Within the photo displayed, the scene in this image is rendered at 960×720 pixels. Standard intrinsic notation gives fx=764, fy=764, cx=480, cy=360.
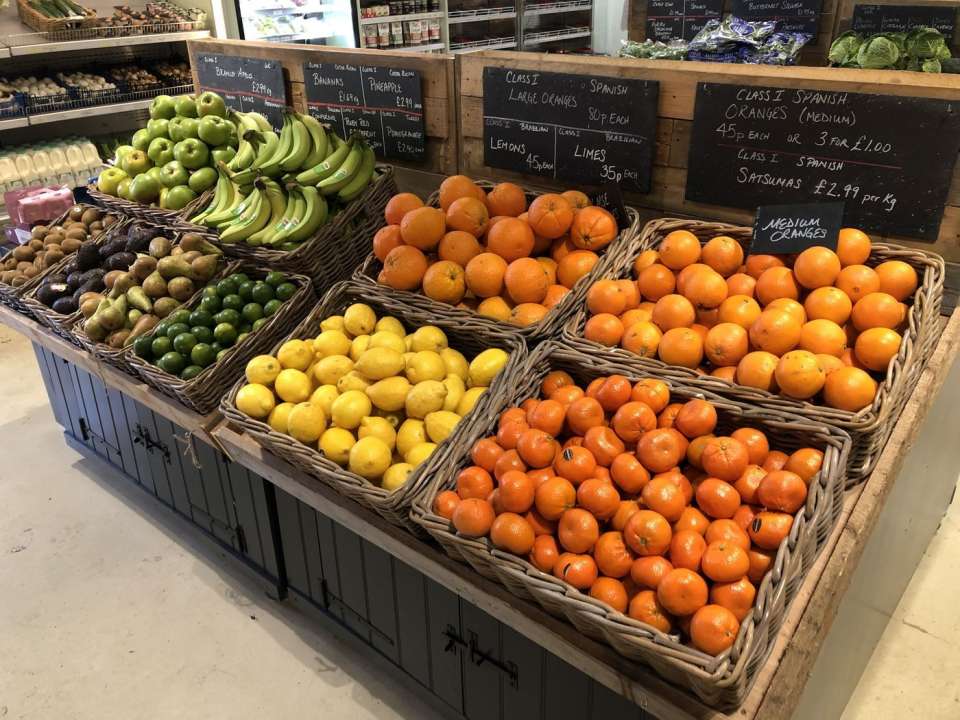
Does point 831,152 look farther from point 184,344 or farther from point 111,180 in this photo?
point 111,180

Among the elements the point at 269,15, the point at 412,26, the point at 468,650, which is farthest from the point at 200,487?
the point at 412,26

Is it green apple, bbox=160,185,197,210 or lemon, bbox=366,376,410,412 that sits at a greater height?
green apple, bbox=160,185,197,210

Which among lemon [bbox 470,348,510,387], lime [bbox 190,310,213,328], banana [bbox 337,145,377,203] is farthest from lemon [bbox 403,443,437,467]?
banana [bbox 337,145,377,203]

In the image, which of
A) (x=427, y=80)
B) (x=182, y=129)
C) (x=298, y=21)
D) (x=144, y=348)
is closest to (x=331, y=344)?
(x=144, y=348)

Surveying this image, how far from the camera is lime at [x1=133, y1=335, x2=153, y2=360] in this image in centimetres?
239

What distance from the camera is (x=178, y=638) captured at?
2.46 m

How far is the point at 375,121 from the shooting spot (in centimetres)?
283

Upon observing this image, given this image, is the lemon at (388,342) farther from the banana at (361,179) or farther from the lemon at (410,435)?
the banana at (361,179)

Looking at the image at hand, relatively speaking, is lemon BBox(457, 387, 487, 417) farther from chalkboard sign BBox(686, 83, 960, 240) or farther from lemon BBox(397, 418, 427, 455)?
chalkboard sign BBox(686, 83, 960, 240)

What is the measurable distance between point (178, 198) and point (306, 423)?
1525 mm

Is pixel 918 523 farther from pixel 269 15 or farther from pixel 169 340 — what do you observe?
pixel 269 15

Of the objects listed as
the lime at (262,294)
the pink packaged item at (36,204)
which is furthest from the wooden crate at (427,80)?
the pink packaged item at (36,204)

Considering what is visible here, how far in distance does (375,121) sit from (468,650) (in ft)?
6.21

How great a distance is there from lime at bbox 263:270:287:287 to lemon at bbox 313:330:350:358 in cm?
44
